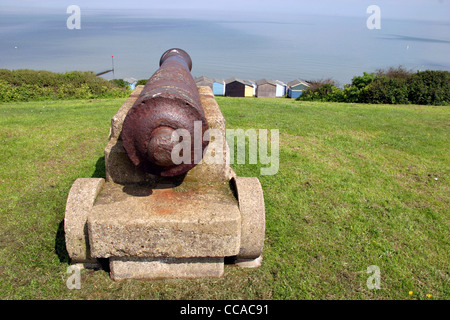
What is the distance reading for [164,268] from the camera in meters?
3.13

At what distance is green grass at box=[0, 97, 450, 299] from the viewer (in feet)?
10.2

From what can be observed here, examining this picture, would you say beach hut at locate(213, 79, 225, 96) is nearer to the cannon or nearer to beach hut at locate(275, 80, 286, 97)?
beach hut at locate(275, 80, 286, 97)

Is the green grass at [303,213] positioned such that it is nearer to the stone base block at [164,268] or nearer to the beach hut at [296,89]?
the stone base block at [164,268]

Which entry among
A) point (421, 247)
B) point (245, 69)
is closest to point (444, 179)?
point (421, 247)

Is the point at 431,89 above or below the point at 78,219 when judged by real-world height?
above

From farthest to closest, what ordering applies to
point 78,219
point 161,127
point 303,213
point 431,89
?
1. point 431,89
2. point 303,213
3. point 78,219
4. point 161,127

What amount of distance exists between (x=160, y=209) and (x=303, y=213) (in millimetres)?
1971

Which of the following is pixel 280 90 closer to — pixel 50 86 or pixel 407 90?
pixel 407 90

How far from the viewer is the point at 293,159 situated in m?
5.81

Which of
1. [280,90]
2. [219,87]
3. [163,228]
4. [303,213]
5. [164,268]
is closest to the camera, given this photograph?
[163,228]

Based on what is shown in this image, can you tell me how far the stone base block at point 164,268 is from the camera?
10.1 feet

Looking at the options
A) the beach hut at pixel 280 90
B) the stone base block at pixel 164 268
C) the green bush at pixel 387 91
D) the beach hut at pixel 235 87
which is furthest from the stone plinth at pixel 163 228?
the beach hut at pixel 280 90

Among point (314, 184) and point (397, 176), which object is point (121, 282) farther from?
point (397, 176)

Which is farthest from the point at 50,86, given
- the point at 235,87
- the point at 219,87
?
the point at 235,87
